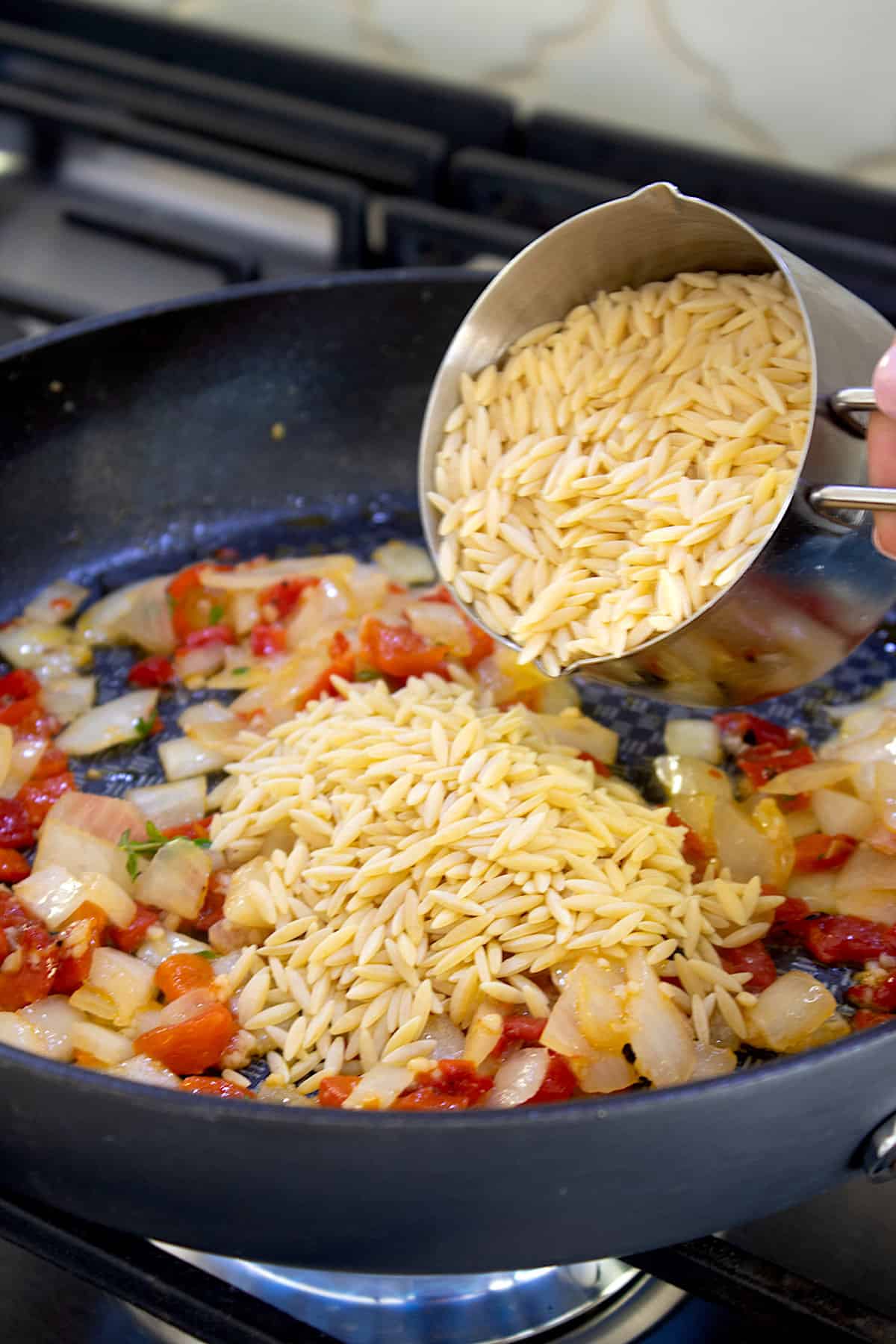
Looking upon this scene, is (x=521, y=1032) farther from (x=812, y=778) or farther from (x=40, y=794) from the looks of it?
(x=40, y=794)

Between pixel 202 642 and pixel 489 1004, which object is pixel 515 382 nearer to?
pixel 202 642

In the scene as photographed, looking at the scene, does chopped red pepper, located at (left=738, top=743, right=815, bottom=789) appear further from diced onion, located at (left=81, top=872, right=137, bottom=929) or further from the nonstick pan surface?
diced onion, located at (left=81, top=872, right=137, bottom=929)

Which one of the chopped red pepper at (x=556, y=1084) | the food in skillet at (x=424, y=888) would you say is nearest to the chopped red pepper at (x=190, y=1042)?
the food in skillet at (x=424, y=888)

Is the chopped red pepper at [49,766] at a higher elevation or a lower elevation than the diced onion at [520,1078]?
lower

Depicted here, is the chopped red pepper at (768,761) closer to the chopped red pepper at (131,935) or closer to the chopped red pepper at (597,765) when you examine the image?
the chopped red pepper at (597,765)

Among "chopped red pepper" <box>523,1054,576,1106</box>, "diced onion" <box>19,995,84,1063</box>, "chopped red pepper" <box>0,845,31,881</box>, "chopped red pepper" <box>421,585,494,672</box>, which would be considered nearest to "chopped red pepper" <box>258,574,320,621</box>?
"chopped red pepper" <box>421,585,494,672</box>
